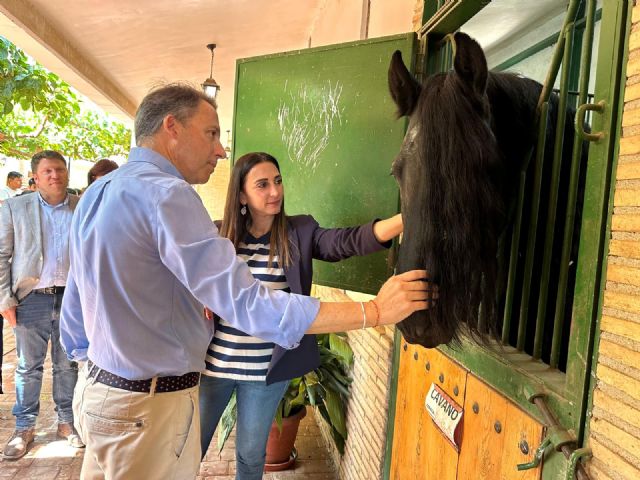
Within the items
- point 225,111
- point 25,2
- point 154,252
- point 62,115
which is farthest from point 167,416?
point 225,111

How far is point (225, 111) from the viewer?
1214cm

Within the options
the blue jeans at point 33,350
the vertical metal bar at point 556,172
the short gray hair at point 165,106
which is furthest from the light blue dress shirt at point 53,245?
the vertical metal bar at point 556,172

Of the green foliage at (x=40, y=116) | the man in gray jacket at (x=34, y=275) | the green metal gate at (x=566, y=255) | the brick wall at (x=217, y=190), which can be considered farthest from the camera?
the brick wall at (x=217, y=190)

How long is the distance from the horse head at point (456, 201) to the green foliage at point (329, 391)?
246 centimetres

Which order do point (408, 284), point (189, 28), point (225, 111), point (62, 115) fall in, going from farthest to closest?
point (225, 111) < point (62, 115) < point (189, 28) < point (408, 284)

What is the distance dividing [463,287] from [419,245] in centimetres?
Result: 17

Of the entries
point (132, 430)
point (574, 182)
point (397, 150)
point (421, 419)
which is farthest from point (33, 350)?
point (574, 182)

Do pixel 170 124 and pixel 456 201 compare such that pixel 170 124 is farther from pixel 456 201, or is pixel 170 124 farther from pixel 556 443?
pixel 556 443

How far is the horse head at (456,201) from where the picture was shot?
1.35 m

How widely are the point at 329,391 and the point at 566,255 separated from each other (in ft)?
9.09

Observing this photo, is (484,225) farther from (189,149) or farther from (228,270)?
(189,149)

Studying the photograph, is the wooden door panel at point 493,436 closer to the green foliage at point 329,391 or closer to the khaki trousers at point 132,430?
the khaki trousers at point 132,430

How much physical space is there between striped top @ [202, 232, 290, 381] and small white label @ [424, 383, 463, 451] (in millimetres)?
788

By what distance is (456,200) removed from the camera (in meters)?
1.33
